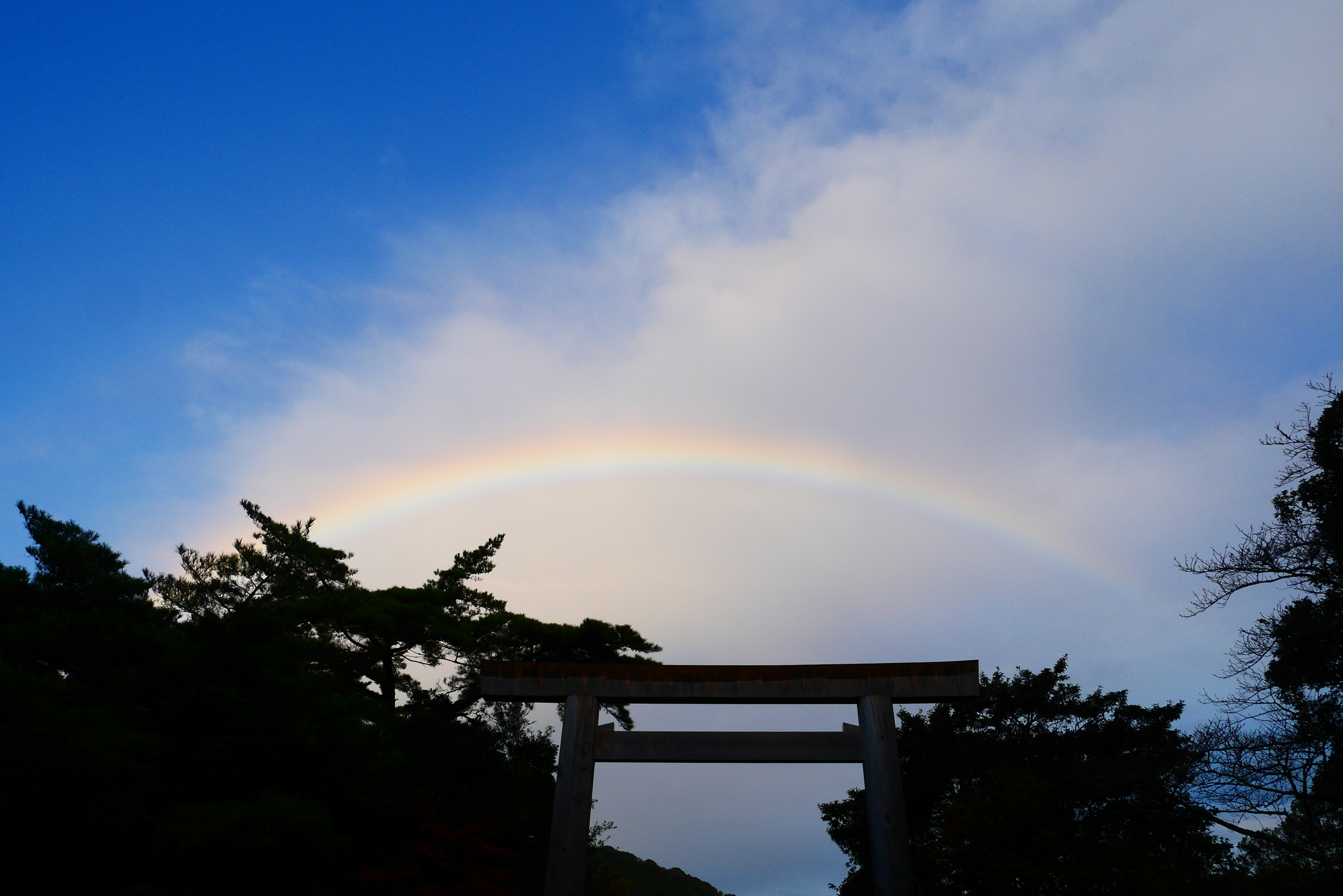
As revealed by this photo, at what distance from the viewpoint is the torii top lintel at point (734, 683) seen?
32.3ft

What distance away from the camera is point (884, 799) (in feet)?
31.0

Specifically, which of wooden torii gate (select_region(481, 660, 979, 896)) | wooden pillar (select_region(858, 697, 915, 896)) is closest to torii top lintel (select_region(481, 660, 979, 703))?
wooden torii gate (select_region(481, 660, 979, 896))

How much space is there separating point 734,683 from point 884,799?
7.12 ft

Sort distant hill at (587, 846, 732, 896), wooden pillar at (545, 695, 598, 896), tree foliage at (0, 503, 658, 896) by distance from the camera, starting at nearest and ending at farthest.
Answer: tree foliage at (0, 503, 658, 896) → wooden pillar at (545, 695, 598, 896) → distant hill at (587, 846, 732, 896)

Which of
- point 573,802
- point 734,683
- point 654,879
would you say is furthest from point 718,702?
point 654,879

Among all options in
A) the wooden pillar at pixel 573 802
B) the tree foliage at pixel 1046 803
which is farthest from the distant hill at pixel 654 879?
the wooden pillar at pixel 573 802

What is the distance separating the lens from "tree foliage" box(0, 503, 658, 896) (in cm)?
792

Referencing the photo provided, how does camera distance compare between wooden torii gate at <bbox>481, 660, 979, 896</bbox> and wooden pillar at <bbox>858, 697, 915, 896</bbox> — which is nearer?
wooden pillar at <bbox>858, 697, 915, 896</bbox>

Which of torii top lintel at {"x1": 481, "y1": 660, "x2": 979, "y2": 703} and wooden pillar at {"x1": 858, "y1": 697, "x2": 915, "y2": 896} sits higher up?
torii top lintel at {"x1": 481, "y1": 660, "x2": 979, "y2": 703}

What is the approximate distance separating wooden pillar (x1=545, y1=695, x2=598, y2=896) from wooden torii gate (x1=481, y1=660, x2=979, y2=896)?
12mm

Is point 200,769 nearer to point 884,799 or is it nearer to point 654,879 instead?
point 884,799

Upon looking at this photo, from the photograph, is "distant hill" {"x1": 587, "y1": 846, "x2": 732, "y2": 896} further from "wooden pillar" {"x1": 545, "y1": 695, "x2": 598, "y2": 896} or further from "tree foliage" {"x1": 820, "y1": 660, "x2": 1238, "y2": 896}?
"wooden pillar" {"x1": 545, "y1": 695, "x2": 598, "y2": 896}

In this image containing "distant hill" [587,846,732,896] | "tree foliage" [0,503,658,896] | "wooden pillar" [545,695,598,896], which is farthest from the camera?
"distant hill" [587,846,732,896]

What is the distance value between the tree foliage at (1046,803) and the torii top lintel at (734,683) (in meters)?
2.11
